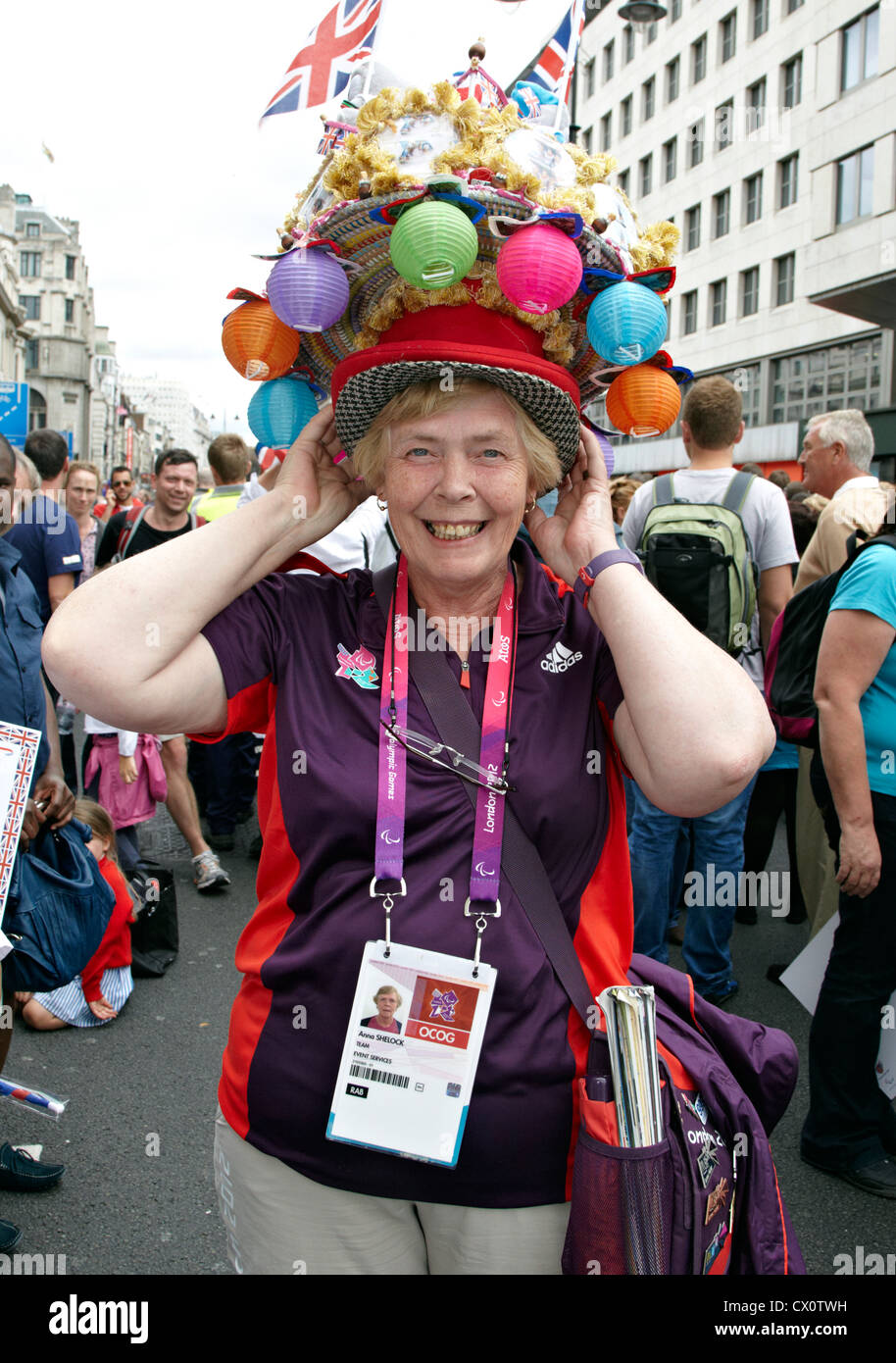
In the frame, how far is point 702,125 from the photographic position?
36.0m

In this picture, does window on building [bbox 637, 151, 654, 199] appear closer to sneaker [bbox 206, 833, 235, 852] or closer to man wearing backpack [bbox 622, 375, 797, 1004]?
sneaker [bbox 206, 833, 235, 852]

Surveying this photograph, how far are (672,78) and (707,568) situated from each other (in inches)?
1574

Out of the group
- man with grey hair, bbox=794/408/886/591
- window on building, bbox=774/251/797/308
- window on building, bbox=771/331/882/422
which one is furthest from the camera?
window on building, bbox=774/251/797/308

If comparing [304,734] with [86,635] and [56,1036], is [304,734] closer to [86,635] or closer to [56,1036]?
[86,635]

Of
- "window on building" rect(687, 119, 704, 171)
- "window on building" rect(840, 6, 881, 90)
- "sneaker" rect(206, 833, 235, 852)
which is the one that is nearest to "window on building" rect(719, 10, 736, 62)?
"window on building" rect(687, 119, 704, 171)

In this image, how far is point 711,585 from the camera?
428 cm

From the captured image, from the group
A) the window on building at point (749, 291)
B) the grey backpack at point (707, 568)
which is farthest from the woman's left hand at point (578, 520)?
the window on building at point (749, 291)

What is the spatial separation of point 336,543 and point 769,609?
1.90 m

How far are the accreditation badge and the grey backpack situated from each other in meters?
2.93

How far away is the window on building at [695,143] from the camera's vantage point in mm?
35562

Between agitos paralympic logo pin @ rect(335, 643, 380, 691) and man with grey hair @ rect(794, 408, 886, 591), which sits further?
man with grey hair @ rect(794, 408, 886, 591)

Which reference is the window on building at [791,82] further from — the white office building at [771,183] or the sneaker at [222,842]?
the sneaker at [222,842]

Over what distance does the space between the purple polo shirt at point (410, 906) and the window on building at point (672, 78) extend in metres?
41.7

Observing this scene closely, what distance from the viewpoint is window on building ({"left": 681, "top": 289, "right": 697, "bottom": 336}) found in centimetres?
3638
